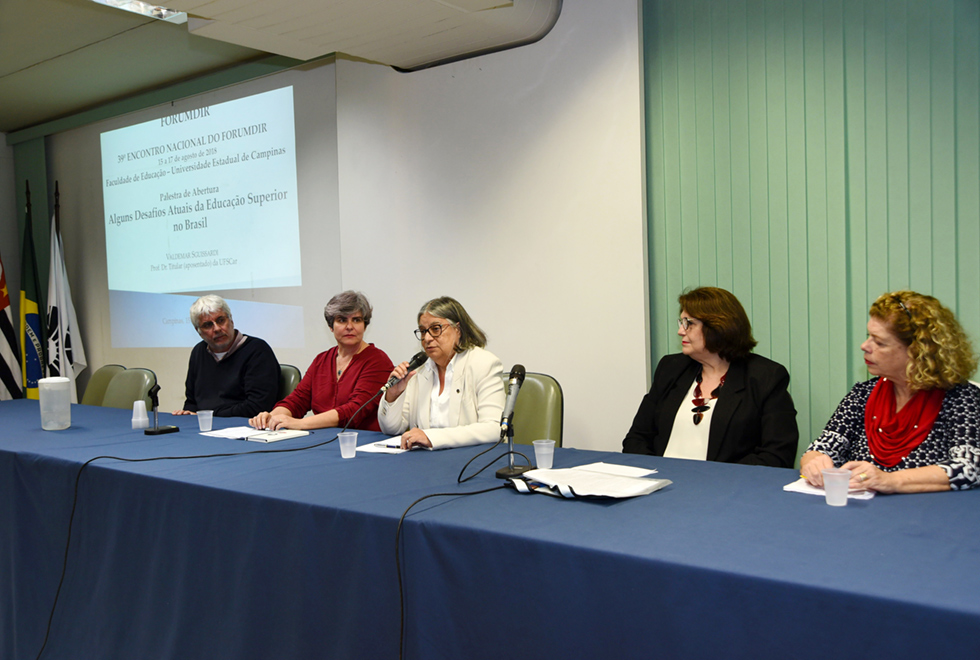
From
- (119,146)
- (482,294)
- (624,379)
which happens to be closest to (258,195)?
(119,146)

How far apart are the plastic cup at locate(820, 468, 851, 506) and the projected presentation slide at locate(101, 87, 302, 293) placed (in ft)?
12.8

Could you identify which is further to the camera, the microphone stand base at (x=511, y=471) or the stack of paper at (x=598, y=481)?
the microphone stand base at (x=511, y=471)

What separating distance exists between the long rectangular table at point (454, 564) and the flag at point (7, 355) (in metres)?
4.13

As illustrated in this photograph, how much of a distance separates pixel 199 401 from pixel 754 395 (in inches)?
105

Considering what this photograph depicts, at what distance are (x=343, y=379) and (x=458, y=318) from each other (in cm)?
80

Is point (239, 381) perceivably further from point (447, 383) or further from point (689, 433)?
→ point (689, 433)

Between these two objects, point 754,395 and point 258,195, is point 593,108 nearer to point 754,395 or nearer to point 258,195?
point 754,395

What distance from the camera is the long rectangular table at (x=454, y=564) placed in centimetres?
113

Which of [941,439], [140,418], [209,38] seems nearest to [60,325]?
[209,38]

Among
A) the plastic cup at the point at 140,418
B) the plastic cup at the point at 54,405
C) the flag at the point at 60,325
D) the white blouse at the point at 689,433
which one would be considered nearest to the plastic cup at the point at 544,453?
the white blouse at the point at 689,433

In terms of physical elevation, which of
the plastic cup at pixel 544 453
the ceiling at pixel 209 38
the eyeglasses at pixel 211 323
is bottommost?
the plastic cup at pixel 544 453

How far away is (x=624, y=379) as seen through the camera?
10.8 feet

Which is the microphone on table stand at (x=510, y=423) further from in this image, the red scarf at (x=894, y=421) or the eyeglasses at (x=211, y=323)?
the eyeglasses at (x=211, y=323)

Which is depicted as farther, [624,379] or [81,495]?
[624,379]
